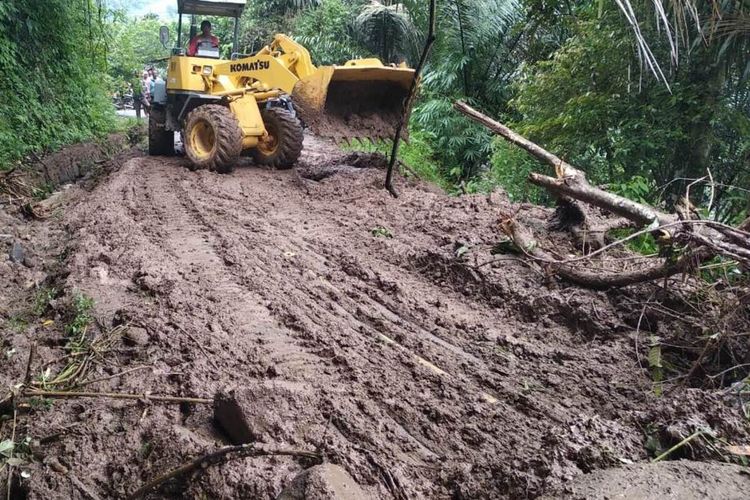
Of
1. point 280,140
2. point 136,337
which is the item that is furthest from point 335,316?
point 280,140

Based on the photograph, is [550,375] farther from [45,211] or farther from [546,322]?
[45,211]

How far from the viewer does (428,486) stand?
105 inches

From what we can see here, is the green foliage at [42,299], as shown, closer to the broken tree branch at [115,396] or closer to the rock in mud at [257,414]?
the broken tree branch at [115,396]

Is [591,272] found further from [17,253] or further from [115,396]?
[17,253]

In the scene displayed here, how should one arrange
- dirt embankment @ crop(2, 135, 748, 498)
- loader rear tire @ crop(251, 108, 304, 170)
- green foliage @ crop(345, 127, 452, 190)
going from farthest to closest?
green foliage @ crop(345, 127, 452, 190) → loader rear tire @ crop(251, 108, 304, 170) → dirt embankment @ crop(2, 135, 748, 498)

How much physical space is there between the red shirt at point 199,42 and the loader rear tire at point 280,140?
1.88m

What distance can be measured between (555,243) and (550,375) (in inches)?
83.7

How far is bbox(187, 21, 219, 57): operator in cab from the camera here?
9957 millimetres

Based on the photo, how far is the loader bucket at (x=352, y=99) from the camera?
7.85 meters

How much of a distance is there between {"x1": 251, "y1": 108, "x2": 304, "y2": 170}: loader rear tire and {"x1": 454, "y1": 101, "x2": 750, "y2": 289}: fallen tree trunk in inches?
146

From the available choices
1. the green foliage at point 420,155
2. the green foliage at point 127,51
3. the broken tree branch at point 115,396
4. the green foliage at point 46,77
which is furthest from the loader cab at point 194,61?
the broken tree branch at point 115,396

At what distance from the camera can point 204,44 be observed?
10.1 meters

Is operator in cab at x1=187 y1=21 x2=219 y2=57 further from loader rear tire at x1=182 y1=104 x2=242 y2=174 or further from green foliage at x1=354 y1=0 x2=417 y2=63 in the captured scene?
green foliage at x1=354 y1=0 x2=417 y2=63

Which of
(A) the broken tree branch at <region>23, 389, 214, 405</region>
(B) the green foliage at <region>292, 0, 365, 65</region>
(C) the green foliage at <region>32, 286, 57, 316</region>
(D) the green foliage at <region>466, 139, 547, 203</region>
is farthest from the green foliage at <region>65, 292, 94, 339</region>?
(B) the green foliage at <region>292, 0, 365, 65</region>
